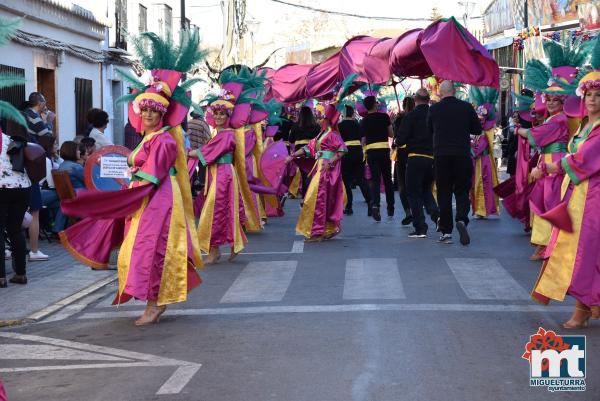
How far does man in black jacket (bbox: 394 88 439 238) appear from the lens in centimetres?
1493

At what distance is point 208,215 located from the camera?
41.1ft

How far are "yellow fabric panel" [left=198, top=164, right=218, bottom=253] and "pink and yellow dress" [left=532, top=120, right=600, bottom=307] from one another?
5096 mm

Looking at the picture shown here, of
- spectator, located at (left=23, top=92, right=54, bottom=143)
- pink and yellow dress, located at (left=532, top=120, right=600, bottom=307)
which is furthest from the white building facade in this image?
pink and yellow dress, located at (left=532, top=120, right=600, bottom=307)

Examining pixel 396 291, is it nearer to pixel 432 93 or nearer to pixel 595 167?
pixel 595 167

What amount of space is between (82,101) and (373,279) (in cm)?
1758

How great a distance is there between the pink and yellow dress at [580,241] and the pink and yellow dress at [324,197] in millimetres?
6554

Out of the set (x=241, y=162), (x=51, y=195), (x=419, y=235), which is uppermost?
(x=241, y=162)

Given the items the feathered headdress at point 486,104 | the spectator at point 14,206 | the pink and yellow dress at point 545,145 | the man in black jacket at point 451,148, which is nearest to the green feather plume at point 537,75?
the pink and yellow dress at point 545,145

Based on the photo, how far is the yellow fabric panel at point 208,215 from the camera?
1245cm

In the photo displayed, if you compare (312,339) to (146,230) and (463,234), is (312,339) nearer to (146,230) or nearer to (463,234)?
(146,230)

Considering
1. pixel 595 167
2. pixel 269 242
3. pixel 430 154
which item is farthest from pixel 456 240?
pixel 595 167

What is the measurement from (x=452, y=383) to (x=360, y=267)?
5452mm

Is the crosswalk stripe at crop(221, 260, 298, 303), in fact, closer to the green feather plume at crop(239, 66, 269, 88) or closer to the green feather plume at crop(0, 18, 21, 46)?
the green feather plume at crop(239, 66, 269, 88)

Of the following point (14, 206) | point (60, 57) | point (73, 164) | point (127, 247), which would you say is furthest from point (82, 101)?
point (127, 247)
